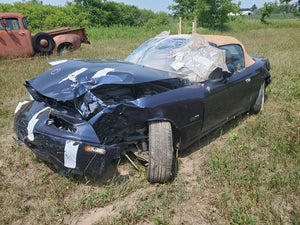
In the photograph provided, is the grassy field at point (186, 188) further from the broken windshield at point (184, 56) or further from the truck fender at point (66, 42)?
the truck fender at point (66, 42)

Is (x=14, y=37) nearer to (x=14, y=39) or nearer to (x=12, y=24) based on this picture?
(x=14, y=39)

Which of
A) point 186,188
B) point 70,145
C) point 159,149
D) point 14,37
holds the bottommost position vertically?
point 186,188

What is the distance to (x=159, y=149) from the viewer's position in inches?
87.7

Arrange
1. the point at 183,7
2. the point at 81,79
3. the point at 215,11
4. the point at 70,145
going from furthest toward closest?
the point at 183,7 < the point at 215,11 < the point at 81,79 < the point at 70,145

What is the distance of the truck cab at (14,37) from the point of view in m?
7.97

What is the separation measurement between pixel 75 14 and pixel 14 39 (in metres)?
16.8

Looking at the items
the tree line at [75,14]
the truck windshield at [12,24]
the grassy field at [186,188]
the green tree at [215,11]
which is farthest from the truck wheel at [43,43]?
the green tree at [215,11]

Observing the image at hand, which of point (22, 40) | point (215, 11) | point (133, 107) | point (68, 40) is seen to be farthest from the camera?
point (215, 11)

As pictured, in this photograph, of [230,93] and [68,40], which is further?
[68,40]

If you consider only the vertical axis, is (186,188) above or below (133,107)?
below

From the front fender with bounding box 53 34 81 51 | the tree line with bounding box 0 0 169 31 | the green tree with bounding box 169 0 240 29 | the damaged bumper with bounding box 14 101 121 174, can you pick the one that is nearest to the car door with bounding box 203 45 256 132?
the damaged bumper with bounding box 14 101 121 174

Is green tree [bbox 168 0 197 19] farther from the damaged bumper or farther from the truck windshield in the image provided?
the damaged bumper

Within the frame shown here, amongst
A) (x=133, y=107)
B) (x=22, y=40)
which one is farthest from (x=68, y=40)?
(x=133, y=107)

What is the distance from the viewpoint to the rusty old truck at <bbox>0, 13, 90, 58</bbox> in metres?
8.02
